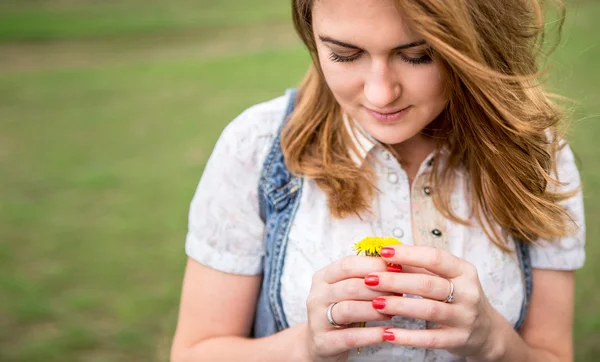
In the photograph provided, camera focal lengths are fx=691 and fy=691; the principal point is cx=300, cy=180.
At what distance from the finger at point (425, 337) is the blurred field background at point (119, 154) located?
0.76 metres

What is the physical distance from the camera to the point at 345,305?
1537mm

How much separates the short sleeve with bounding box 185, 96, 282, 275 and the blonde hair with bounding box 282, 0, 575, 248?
115 millimetres

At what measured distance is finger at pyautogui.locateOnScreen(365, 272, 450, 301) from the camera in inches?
59.3

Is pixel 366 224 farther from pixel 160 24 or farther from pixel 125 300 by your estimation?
pixel 160 24

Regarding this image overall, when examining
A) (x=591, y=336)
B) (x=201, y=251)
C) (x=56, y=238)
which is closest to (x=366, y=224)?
(x=201, y=251)

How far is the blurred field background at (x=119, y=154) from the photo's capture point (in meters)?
4.14

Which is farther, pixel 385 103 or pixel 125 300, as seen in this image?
pixel 125 300

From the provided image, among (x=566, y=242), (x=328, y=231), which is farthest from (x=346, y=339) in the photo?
(x=566, y=242)

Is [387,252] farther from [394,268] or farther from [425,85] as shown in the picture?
[425,85]

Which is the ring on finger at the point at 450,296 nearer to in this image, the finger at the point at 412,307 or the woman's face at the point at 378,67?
the finger at the point at 412,307

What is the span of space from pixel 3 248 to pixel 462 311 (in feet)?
14.0

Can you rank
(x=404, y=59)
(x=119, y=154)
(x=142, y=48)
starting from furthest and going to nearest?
(x=142, y=48), (x=119, y=154), (x=404, y=59)

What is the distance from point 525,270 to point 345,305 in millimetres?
653

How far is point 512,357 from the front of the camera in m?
1.80
